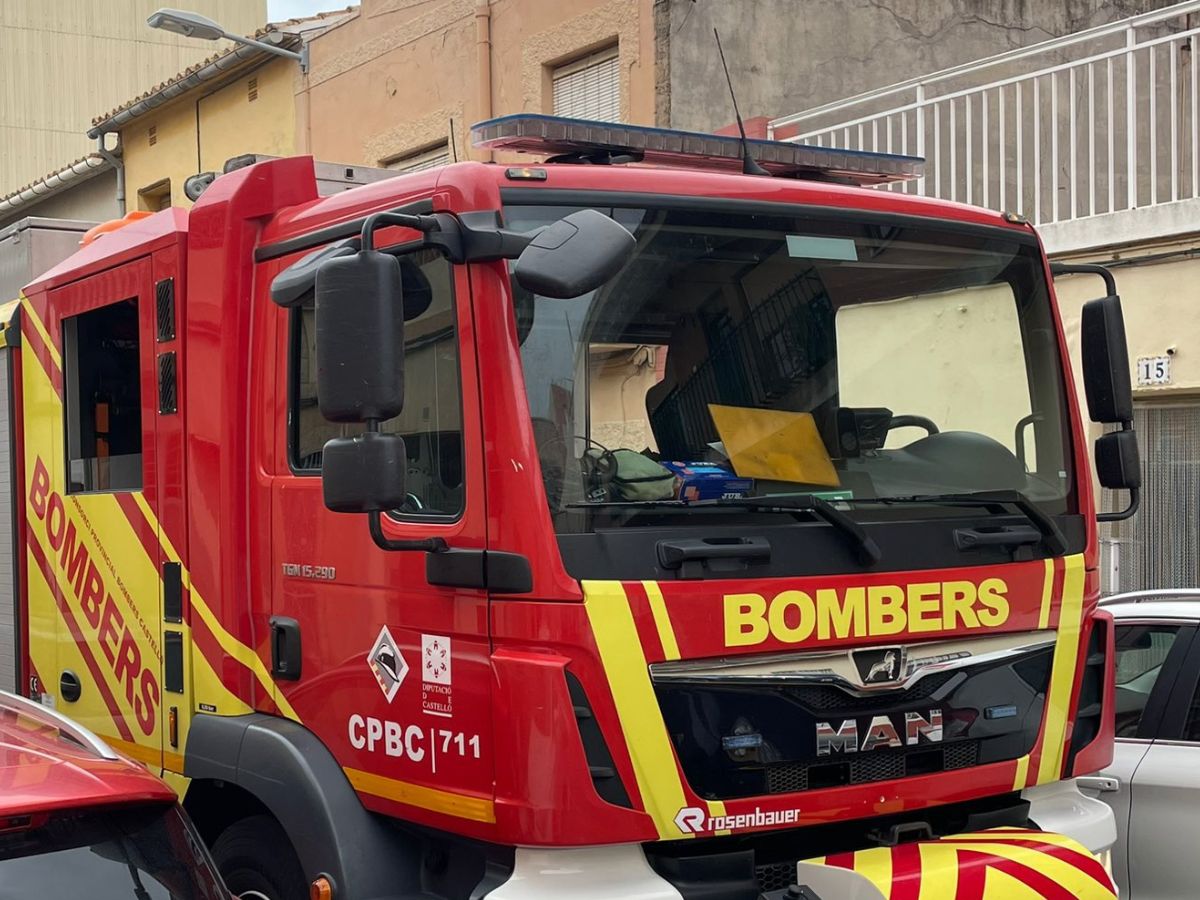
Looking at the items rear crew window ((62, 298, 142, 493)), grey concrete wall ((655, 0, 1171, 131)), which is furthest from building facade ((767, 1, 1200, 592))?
rear crew window ((62, 298, 142, 493))

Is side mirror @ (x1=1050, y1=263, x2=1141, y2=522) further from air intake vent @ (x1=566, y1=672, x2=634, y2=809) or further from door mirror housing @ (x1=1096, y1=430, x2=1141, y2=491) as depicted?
air intake vent @ (x1=566, y1=672, x2=634, y2=809)

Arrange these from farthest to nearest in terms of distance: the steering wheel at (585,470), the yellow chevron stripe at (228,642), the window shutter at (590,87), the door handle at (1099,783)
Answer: the window shutter at (590,87) < the door handle at (1099,783) < the yellow chevron stripe at (228,642) < the steering wheel at (585,470)

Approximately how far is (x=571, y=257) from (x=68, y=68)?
29.2 meters

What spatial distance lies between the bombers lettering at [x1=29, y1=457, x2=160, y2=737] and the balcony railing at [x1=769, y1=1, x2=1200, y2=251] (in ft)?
16.8

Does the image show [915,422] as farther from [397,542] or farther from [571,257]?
[397,542]

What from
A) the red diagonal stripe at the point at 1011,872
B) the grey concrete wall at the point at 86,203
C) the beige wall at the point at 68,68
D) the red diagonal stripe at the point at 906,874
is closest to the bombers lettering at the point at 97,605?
the red diagonal stripe at the point at 906,874

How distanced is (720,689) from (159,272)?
2.45 m

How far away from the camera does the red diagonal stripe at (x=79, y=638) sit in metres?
5.20

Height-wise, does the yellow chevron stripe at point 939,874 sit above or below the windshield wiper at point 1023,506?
below

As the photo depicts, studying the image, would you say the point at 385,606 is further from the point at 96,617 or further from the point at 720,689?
the point at 96,617

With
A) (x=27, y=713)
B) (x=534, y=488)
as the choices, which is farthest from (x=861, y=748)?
(x=27, y=713)

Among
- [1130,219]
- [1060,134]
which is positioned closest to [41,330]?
[1130,219]

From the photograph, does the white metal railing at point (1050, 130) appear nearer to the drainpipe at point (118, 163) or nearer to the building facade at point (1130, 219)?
the building facade at point (1130, 219)

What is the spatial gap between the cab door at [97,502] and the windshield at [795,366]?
1837 mm
